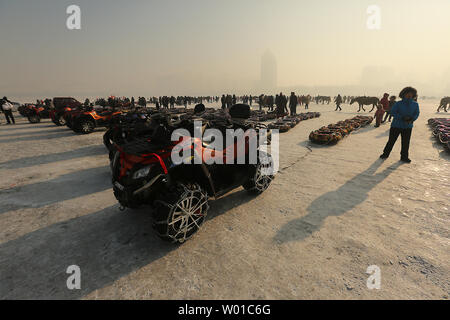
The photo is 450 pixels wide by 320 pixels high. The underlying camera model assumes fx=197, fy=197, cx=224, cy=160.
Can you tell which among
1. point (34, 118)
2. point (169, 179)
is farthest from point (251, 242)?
point (34, 118)

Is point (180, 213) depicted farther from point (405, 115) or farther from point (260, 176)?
point (405, 115)

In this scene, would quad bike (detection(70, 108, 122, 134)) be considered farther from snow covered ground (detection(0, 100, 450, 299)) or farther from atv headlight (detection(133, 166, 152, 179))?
atv headlight (detection(133, 166, 152, 179))

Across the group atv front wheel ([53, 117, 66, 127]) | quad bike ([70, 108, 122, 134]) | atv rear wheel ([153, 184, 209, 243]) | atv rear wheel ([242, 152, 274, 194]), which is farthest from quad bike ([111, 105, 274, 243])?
atv front wheel ([53, 117, 66, 127])

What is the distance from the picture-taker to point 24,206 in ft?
13.8

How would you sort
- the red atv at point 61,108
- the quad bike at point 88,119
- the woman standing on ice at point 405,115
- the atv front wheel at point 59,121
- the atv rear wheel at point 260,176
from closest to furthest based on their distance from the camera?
the atv rear wheel at point 260,176
the woman standing on ice at point 405,115
the quad bike at point 88,119
the red atv at point 61,108
the atv front wheel at point 59,121

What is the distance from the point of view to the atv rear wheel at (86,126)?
1142 centimetres

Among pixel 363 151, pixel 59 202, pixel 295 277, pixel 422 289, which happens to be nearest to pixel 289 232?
pixel 295 277

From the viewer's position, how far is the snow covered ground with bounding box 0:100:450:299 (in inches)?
92.4

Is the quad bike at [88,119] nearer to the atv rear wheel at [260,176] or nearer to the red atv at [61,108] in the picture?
the red atv at [61,108]

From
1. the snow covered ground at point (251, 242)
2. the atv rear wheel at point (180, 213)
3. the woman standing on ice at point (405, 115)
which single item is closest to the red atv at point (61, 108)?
the snow covered ground at point (251, 242)

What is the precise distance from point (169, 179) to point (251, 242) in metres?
1.61

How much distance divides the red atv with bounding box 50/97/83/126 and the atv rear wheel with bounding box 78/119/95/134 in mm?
3760

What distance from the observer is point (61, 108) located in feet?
47.9

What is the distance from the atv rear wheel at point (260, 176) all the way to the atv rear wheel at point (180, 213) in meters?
1.43
